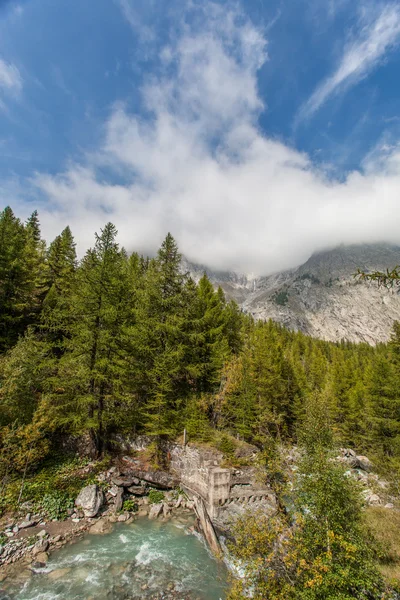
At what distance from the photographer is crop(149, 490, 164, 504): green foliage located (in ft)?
66.3

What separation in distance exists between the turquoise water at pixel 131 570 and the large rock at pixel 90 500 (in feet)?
5.77

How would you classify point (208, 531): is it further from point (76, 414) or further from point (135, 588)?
point (76, 414)

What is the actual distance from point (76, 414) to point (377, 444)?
35.8 metres

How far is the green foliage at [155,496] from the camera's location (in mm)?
20203

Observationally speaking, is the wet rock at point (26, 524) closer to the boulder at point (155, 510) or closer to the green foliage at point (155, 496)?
the boulder at point (155, 510)

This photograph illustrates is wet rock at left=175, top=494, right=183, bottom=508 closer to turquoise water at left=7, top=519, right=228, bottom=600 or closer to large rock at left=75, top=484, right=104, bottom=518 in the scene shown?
turquoise water at left=7, top=519, right=228, bottom=600

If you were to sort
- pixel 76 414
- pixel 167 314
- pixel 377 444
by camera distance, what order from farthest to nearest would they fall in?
pixel 377 444 < pixel 167 314 < pixel 76 414

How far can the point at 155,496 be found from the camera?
20547mm

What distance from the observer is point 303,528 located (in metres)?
9.87

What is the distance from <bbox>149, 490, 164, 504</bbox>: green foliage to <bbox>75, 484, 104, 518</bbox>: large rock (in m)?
3.77

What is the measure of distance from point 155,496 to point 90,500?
5.05 m

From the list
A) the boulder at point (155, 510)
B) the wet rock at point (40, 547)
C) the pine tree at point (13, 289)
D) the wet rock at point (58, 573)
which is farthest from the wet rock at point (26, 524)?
the pine tree at point (13, 289)

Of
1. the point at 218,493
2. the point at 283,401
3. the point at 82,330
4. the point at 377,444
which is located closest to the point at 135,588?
the point at 218,493

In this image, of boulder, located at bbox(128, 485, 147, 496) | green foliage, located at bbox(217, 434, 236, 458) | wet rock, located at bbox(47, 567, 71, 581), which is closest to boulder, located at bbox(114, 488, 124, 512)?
boulder, located at bbox(128, 485, 147, 496)
